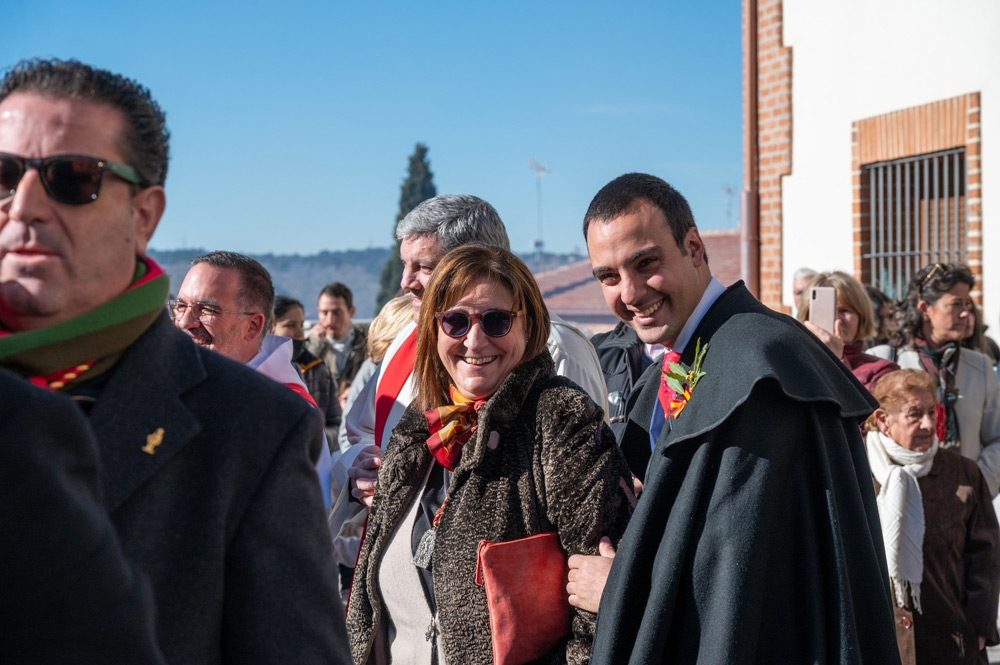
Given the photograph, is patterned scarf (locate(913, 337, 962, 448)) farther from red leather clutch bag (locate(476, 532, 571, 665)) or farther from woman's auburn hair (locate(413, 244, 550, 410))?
red leather clutch bag (locate(476, 532, 571, 665))

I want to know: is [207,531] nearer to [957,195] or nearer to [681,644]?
[681,644]

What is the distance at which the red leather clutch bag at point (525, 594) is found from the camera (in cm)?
262

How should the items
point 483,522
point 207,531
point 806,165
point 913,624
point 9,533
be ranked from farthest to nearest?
point 806,165 < point 913,624 < point 483,522 < point 207,531 < point 9,533

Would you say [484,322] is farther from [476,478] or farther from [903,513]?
[903,513]

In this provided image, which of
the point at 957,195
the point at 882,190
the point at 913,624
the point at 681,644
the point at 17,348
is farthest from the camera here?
the point at 882,190

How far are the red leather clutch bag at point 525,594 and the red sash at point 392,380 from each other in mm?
1145

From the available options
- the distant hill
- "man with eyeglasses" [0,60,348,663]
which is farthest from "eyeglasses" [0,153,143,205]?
the distant hill

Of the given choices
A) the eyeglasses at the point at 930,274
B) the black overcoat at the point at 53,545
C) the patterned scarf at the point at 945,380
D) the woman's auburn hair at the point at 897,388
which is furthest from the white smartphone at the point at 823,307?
the black overcoat at the point at 53,545

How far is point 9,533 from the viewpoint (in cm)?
100

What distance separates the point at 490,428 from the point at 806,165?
780cm

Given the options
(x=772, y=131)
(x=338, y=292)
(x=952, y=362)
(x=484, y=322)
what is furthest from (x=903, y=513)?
(x=772, y=131)

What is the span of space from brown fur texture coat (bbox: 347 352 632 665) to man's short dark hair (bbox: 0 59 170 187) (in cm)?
142

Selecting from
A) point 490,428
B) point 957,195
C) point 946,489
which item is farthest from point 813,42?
point 490,428

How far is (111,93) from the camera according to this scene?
1534 mm
